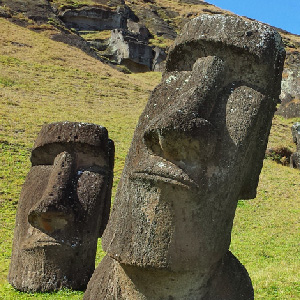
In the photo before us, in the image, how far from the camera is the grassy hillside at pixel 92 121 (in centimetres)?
849

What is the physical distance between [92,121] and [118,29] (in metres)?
25.2

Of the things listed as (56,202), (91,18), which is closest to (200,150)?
(56,202)

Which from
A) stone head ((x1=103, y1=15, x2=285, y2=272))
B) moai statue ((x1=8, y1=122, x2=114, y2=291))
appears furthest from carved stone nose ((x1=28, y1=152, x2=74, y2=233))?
stone head ((x1=103, y1=15, x2=285, y2=272))

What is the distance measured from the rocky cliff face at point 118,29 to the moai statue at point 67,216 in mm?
21166


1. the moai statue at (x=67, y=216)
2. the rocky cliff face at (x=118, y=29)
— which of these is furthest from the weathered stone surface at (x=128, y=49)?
the moai statue at (x=67, y=216)

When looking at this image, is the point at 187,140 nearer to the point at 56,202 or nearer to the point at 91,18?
the point at 56,202

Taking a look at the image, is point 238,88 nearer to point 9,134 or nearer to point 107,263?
point 107,263

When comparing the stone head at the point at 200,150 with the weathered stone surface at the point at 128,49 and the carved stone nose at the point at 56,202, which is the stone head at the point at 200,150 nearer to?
the carved stone nose at the point at 56,202

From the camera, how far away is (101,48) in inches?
1725

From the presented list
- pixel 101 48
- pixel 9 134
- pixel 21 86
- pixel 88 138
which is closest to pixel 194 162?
pixel 88 138

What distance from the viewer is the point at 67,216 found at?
18.9 feet

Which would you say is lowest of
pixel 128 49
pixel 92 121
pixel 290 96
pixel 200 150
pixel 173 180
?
pixel 173 180

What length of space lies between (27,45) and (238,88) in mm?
29827

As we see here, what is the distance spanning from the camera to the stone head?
3037mm
